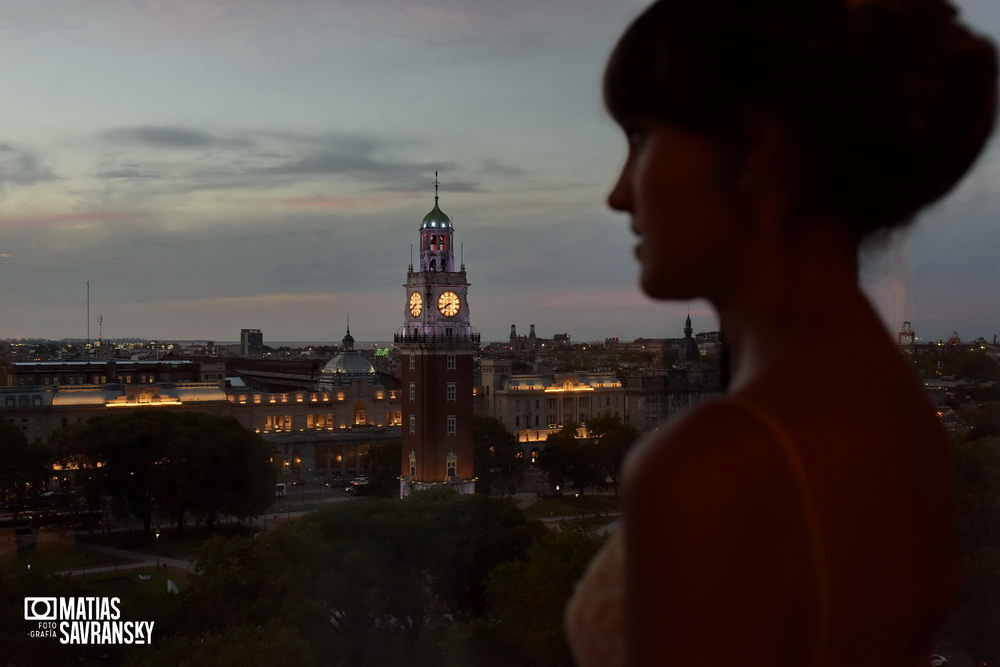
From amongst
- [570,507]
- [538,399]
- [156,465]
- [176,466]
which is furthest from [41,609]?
[538,399]

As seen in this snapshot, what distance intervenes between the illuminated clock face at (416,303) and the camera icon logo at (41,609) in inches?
574

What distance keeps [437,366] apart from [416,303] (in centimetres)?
160

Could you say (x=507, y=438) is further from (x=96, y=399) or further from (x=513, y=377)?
(x=96, y=399)

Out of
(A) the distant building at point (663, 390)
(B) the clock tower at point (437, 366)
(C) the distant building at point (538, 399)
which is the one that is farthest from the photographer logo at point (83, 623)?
(C) the distant building at point (538, 399)

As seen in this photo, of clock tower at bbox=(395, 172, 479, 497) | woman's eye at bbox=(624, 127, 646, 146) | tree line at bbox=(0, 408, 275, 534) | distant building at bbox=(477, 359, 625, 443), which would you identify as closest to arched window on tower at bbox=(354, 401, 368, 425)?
distant building at bbox=(477, 359, 625, 443)

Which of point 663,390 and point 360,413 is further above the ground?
point 663,390

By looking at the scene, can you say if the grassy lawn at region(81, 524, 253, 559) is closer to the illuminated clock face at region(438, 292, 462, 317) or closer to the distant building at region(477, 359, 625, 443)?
the illuminated clock face at region(438, 292, 462, 317)

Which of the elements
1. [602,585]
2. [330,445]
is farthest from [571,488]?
[602,585]

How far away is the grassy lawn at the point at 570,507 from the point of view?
1991 centimetres

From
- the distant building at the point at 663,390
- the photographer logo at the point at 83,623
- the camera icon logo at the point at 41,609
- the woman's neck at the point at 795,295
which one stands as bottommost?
the photographer logo at the point at 83,623

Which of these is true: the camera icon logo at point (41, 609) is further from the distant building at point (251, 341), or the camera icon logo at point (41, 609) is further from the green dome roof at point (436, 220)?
the distant building at point (251, 341)

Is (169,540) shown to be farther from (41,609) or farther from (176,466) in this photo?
(41,609)

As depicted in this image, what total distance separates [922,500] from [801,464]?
0.57 ft

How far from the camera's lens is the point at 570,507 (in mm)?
21500
